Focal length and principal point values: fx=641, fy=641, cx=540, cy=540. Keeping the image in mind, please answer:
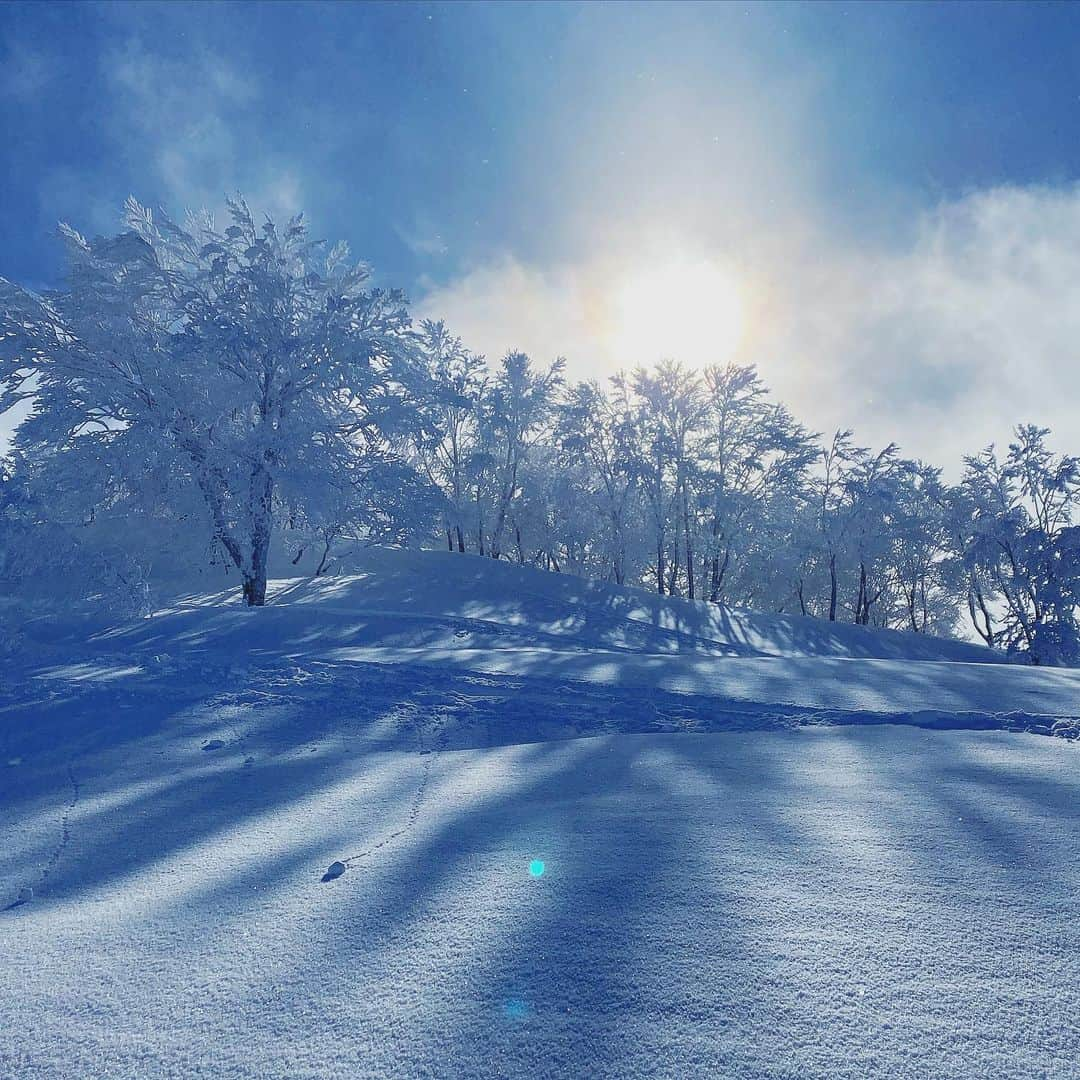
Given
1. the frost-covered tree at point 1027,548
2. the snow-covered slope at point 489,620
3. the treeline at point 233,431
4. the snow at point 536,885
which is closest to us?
the snow at point 536,885

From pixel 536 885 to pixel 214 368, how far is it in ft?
46.7

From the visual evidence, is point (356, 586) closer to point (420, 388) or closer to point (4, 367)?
point (420, 388)

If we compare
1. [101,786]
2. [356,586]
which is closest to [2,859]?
[101,786]

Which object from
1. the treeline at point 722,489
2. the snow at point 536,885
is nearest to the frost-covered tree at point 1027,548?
the treeline at point 722,489

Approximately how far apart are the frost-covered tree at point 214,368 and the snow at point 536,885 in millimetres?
8209

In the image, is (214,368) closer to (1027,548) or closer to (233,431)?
(233,431)

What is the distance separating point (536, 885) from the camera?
7.45ft

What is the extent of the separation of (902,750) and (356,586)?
15.9m

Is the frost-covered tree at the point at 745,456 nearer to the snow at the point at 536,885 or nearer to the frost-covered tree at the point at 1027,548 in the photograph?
the frost-covered tree at the point at 1027,548

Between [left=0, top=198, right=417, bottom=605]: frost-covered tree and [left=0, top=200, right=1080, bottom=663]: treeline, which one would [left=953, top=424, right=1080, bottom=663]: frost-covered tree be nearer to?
[left=0, top=200, right=1080, bottom=663]: treeline

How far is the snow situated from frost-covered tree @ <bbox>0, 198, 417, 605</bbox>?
821 cm

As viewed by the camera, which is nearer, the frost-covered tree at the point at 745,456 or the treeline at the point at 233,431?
the treeline at the point at 233,431

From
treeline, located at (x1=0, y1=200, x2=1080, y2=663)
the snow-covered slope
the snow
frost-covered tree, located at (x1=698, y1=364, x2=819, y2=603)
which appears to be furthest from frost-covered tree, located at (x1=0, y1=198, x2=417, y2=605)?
frost-covered tree, located at (x1=698, y1=364, x2=819, y2=603)

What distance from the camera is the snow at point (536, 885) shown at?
1570mm
